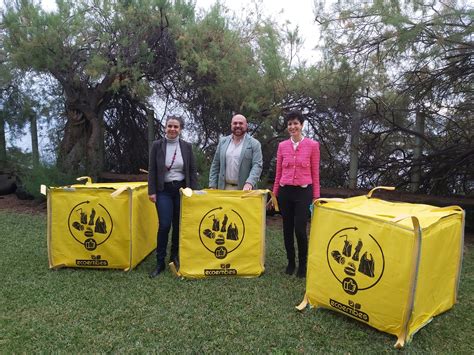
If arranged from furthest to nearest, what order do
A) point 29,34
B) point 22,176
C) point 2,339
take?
point 22,176, point 29,34, point 2,339

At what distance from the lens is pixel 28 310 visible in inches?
111

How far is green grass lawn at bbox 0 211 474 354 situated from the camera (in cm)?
241

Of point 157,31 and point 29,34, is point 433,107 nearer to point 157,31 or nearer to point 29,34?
point 157,31

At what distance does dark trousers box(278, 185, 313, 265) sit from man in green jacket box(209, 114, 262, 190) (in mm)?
310

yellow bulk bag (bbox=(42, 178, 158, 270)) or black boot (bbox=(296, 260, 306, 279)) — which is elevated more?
yellow bulk bag (bbox=(42, 178, 158, 270))

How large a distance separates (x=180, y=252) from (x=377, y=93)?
3532 millimetres

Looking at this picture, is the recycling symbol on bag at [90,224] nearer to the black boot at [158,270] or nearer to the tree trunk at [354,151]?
the black boot at [158,270]

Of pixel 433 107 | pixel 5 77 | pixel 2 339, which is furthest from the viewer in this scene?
pixel 5 77

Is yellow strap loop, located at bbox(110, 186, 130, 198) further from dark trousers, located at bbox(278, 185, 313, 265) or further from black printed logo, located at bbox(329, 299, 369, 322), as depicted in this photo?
black printed logo, located at bbox(329, 299, 369, 322)

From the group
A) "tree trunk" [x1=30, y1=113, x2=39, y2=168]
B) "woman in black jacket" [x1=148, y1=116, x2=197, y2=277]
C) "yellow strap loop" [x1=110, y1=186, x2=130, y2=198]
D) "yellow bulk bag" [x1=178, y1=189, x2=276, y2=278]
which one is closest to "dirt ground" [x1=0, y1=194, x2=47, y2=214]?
"tree trunk" [x1=30, y1=113, x2=39, y2=168]

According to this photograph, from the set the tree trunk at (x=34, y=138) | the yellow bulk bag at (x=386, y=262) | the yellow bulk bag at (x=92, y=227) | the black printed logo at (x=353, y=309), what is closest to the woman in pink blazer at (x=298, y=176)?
the yellow bulk bag at (x=386, y=262)

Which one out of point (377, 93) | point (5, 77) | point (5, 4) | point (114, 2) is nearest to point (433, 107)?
point (377, 93)

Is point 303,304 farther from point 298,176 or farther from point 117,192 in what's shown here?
point 117,192

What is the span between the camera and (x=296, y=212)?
3439 mm
